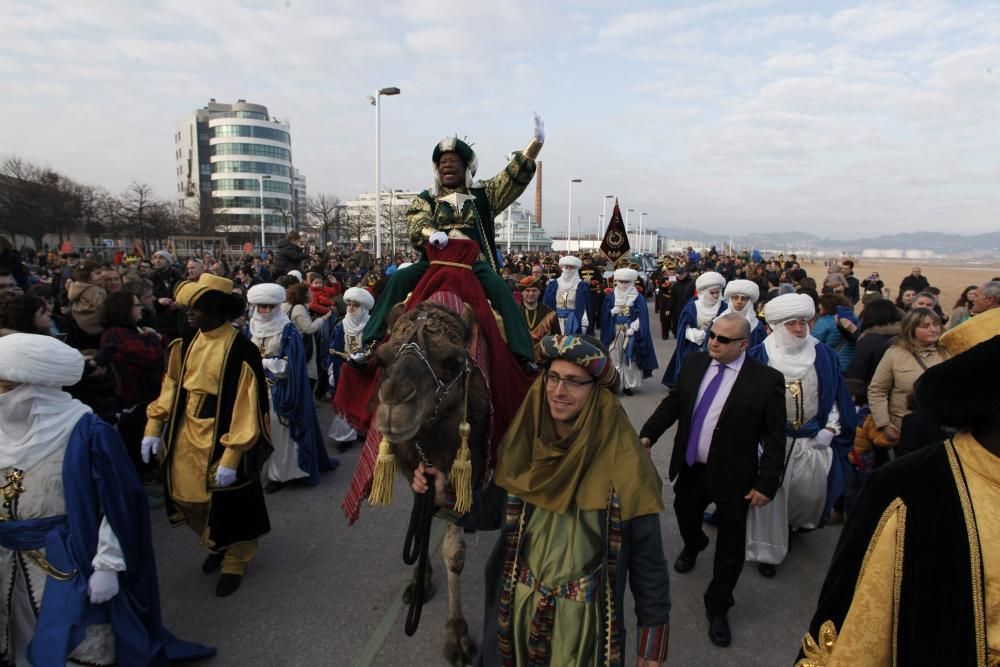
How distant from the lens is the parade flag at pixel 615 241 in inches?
695

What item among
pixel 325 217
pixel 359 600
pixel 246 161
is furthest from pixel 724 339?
pixel 246 161

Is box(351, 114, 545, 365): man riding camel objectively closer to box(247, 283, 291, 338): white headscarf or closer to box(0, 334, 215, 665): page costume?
box(0, 334, 215, 665): page costume

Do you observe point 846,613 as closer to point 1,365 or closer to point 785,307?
point 785,307

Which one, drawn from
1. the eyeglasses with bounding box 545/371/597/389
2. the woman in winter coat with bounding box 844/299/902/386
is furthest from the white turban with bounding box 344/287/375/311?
the woman in winter coat with bounding box 844/299/902/386

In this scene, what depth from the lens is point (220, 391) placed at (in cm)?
407

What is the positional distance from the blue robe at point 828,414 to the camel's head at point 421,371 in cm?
274

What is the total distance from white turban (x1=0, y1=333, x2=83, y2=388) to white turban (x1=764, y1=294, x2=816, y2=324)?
15.6ft

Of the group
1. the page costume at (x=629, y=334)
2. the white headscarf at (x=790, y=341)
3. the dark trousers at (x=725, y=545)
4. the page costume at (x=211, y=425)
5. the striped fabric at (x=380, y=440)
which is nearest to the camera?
the striped fabric at (x=380, y=440)

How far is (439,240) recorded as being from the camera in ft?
12.5

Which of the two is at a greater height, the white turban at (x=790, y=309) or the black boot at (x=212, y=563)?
the white turban at (x=790, y=309)

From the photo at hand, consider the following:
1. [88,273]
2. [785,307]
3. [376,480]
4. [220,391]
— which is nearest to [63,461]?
[220,391]

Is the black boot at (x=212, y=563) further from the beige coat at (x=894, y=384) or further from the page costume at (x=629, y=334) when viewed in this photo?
the page costume at (x=629, y=334)

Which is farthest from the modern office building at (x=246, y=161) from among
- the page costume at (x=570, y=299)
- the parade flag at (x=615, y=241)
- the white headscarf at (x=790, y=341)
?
the white headscarf at (x=790, y=341)

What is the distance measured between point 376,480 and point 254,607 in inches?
84.2
